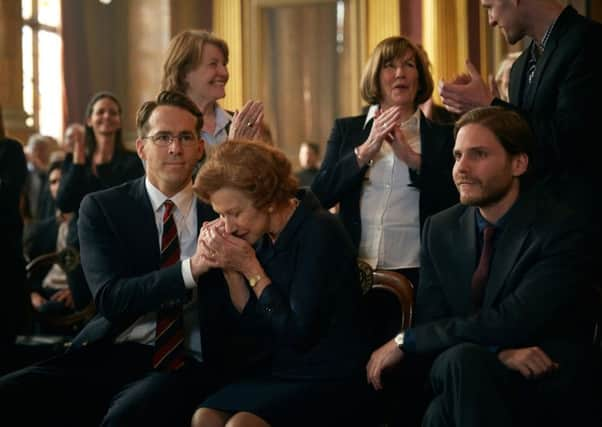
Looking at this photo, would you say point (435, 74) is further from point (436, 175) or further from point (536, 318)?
point (536, 318)

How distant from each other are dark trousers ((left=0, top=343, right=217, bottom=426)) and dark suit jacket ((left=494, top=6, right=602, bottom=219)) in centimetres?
131

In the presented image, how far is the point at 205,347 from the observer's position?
9.46ft

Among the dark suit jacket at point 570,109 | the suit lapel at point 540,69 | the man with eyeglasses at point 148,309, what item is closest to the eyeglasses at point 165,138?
the man with eyeglasses at point 148,309

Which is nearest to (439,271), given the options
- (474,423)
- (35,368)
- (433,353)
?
(433,353)

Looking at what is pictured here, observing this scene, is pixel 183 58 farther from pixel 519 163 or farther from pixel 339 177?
pixel 519 163

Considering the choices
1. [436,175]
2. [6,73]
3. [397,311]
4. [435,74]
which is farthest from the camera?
[435,74]

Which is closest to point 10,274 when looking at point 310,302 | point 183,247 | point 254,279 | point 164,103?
point 183,247

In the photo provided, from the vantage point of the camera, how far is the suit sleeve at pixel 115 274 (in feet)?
9.49

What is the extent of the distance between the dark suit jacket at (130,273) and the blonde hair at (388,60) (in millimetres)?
994

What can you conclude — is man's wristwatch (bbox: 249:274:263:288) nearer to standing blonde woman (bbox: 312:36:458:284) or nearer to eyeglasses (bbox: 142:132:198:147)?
eyeglasses (bbox: 142:132:198:147)

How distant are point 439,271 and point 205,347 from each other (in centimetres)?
76

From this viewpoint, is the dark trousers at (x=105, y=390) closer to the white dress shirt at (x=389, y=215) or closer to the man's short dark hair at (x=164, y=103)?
the man's short dark hair at (x=164, y=103)

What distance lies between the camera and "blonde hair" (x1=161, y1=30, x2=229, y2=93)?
12.5 feet

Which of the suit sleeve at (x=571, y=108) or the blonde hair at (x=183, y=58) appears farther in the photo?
the blonde hair at (x=183, y=58)
